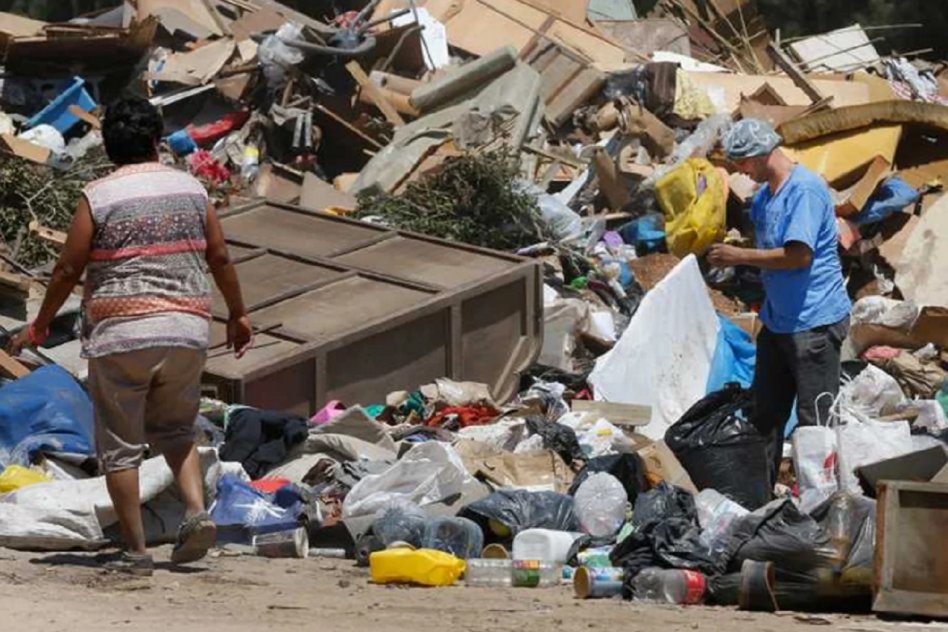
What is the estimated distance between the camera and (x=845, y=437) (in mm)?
7188

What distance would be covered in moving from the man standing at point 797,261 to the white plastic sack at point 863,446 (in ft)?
0.93

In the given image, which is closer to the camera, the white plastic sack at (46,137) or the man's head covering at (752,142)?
the man's head covering at (752,142)

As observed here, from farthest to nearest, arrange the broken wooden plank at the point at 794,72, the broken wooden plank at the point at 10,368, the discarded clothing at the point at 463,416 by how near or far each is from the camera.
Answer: the broken wooden plank at the point at 794,72 → the discarded clothing at the point at 463,416 → the broken wooden plank at the point at 10,368

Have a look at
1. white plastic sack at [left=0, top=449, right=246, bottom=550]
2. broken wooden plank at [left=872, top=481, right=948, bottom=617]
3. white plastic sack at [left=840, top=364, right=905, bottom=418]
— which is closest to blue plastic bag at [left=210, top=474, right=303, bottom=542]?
white plastic sack at [left=0, top=449, right=246, bottom=550]

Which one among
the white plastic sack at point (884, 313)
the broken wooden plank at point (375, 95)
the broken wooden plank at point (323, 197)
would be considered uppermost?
the broken wooden plank at point (375, 95)

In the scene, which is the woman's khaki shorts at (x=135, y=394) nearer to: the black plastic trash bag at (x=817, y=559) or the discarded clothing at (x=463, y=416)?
the black plastic trash bag at (x=817, y=559)

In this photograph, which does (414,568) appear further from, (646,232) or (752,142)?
(646,232)

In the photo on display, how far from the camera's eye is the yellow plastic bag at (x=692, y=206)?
1200 centimetres

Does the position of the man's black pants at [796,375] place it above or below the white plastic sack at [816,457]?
above

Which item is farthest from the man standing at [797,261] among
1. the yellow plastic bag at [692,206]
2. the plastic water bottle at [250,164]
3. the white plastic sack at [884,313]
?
the plastic water bottle at [250,164]

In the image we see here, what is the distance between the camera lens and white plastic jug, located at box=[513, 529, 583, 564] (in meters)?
6.78

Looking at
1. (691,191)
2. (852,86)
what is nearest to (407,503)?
(691,191)

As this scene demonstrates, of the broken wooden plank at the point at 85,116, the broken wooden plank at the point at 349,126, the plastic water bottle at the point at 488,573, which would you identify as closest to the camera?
the plastic water bottle at the point at 488,573

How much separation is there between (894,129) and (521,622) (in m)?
7.91
